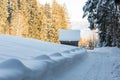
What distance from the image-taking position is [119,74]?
10875 mm

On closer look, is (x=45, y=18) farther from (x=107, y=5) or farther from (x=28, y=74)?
(x=28, y=74)

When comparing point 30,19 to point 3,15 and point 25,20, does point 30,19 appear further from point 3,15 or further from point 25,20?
point 3,15

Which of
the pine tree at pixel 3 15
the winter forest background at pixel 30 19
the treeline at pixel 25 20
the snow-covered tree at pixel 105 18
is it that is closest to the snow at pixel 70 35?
the winter forest background at pixel 30 19

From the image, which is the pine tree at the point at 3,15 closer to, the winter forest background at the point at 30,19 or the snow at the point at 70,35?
the winter forest background at the point at 30,19

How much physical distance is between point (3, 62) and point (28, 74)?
56cm

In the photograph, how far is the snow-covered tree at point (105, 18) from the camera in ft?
102

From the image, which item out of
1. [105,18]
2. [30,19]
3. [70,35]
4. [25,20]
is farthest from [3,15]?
[105,18]

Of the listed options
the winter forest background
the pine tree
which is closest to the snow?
the winter forest background

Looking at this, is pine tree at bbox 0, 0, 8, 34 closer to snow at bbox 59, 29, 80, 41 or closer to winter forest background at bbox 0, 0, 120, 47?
winter forest background at bbox 0, 0, 120, 47

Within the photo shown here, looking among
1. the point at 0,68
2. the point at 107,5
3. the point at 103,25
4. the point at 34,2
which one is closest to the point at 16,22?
the point at 34,2

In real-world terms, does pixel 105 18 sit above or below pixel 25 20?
below

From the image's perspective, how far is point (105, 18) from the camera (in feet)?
111

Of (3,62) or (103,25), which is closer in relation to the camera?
(3,62)

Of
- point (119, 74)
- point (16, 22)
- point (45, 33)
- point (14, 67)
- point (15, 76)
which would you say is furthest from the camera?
point (45, 33)
